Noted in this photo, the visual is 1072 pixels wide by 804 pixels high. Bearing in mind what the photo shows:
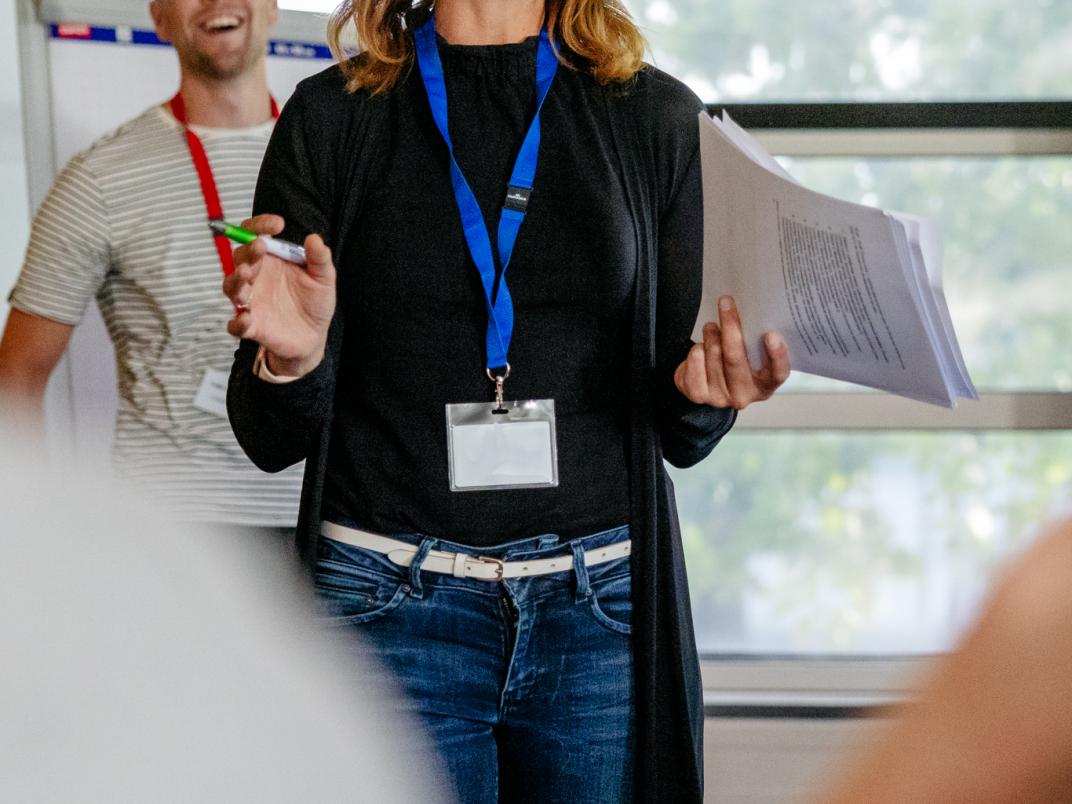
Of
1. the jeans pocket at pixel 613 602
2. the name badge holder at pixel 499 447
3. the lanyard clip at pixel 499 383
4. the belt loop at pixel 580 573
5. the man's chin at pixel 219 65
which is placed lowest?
the jeans pocket at pixel 613 602

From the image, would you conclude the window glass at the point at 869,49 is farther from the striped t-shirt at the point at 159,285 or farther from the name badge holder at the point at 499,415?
the name badge holder at the point at 499,415

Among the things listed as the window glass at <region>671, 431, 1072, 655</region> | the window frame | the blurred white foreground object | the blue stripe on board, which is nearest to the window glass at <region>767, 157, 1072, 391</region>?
the window frame

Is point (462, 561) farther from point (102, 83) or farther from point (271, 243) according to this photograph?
point (102, 83)

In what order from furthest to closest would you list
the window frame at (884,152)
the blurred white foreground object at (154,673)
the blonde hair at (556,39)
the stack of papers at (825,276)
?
the window frame at (884,152) → the blonde hair at (556,39) → the stack of papers at (825,276) → the blurred white foreground object at (154,673)

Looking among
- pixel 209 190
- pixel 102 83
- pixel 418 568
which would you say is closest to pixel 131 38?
pixel 102 83

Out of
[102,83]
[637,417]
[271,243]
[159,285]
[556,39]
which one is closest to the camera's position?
[271,243]

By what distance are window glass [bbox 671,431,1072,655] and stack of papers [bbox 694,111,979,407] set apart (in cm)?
203

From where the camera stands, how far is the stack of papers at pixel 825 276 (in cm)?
115

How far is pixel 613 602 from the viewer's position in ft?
4.63

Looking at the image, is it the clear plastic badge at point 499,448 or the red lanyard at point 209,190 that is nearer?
the clear plastic badge at point 499,448

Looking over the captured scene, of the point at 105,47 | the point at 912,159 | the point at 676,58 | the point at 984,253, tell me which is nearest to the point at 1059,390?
the point at 984,253

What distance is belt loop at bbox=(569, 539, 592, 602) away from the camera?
1.37m

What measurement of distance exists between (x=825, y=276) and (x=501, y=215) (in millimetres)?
407

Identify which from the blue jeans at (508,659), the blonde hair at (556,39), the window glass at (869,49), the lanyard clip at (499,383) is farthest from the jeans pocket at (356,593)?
the window glass at (869,49)
